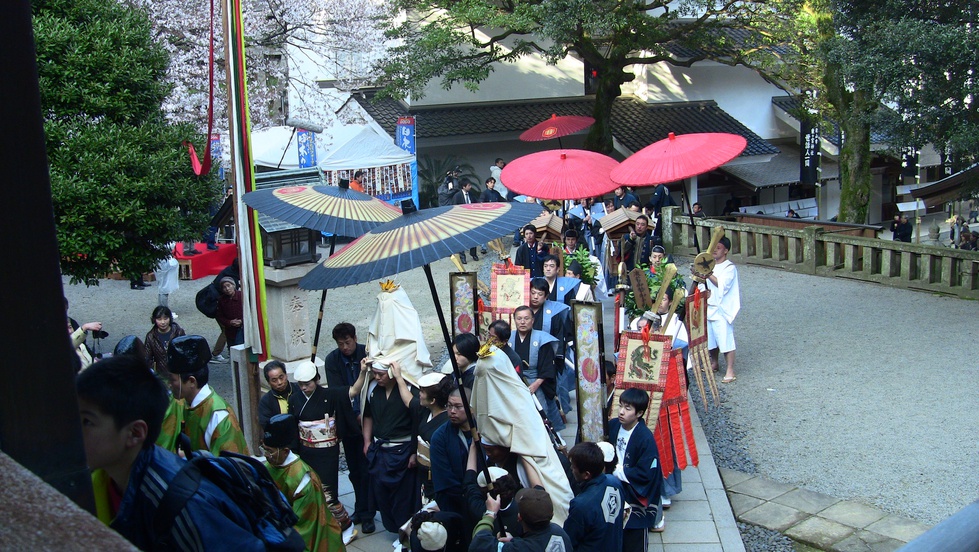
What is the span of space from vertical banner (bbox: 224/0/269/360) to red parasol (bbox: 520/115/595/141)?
14858 mm

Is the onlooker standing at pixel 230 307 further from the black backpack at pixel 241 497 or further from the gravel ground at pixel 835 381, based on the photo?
the black backpack at pixel 241 497

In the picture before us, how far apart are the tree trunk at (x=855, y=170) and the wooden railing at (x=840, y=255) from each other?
85cm

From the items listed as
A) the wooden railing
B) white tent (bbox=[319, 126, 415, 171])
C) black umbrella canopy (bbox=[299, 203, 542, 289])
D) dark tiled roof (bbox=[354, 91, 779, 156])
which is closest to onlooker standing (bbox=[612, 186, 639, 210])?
the wooden railing

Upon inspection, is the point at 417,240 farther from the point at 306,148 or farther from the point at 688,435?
the point at 306,148

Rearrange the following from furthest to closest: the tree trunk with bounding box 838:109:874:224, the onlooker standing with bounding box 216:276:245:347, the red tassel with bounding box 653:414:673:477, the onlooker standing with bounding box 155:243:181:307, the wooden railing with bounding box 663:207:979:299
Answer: the tree trunk with bounding box 838:109:874:224 < the wooden railing with bounding box 663:207:979:299 < the onlooker standing with bounding box 155:243:181:307 < the onlooker standing with bounding box 216:276:245:347 < the red tassel with bounding box 653:414:673:477

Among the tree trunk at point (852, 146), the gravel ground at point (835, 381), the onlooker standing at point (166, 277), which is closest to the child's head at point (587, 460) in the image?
the gravel ground at point (835, 381)

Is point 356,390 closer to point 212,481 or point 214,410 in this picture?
point 214,410

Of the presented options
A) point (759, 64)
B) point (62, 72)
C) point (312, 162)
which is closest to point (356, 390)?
point (62, 72)

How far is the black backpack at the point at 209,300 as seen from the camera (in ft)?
32.5

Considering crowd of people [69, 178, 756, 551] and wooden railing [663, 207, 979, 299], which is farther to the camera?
wooden railing [663, 207, 979, 299]

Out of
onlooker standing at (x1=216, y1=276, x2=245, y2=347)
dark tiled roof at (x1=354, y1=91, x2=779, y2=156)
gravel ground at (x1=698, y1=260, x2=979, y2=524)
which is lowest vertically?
gravel ground at (x1=698, y1=260, x2=979, y2=524)

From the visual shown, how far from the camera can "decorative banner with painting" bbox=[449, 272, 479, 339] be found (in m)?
9.65

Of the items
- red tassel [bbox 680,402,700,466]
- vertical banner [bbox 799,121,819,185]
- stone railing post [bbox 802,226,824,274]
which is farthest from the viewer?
vertical banner [bbox 799,121,819,185]

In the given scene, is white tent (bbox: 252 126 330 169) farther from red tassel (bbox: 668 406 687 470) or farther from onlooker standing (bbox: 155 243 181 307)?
red tassel (bbox: 668 406 687 470)
